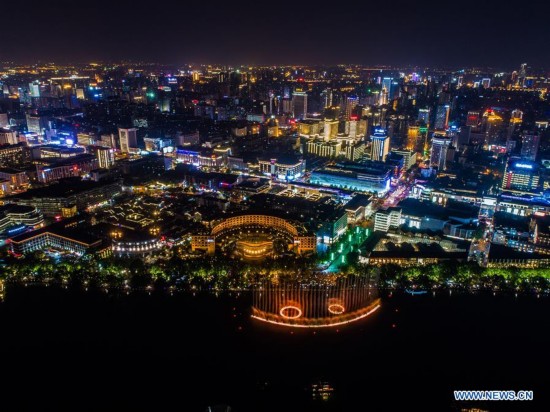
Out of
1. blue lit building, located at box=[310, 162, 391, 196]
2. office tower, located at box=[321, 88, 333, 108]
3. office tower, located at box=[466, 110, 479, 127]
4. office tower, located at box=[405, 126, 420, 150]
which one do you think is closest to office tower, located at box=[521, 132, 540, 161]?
office tower, located at box=[405, 126, 420, 150]

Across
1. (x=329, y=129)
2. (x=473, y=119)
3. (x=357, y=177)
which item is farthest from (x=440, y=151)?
(x=473, y=119)

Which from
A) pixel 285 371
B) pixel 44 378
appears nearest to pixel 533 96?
pixel 285 371

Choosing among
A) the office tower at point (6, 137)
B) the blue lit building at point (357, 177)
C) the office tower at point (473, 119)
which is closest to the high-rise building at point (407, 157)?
the blue lit building at point (357, 177)

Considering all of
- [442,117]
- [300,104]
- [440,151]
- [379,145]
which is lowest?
[440,151]

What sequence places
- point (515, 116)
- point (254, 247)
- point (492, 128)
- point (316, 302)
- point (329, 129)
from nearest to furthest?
point (316, 302), point (254, 247), point (492, 128), point (515, 116), point (329, 129)

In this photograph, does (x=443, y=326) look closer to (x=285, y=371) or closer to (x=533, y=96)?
(x=285, y=371)

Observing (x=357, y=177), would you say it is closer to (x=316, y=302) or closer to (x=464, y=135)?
(x=316, y=302)
